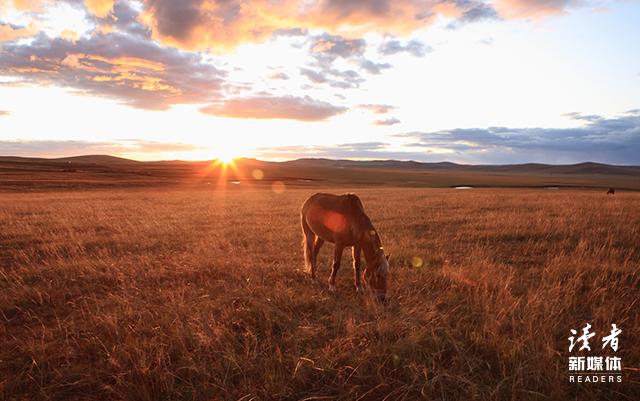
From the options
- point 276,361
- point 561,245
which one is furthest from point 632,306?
point 276,361

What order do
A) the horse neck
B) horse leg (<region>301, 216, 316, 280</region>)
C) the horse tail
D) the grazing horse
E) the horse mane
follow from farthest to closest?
the horse tail → horse leg (<region>301, 216, 316, 280</region>) → the horse mane → the horse neck → the grazing horse

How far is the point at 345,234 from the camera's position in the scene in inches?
282

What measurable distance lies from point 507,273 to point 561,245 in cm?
395

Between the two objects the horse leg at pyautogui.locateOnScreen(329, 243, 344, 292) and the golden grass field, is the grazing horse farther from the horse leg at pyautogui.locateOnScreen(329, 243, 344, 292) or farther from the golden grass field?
the golden grass field

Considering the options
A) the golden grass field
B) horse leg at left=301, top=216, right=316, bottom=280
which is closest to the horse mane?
the golden grass field

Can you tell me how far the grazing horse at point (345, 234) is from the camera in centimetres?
604

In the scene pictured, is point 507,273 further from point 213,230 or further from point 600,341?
point 213,230

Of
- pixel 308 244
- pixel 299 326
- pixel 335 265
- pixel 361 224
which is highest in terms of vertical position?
pixel 361 224

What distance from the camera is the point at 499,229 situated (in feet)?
42.8

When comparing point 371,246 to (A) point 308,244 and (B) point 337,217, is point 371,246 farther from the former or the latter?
(A) point 308,244

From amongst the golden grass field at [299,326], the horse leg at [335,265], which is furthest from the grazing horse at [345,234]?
the golden grass field at [299,326]

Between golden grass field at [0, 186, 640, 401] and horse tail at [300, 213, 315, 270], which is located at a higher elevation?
horse tail at [300, 213, 315, 270]

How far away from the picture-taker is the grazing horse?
238 inches

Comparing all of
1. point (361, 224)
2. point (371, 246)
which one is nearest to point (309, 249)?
point (361, 224)
